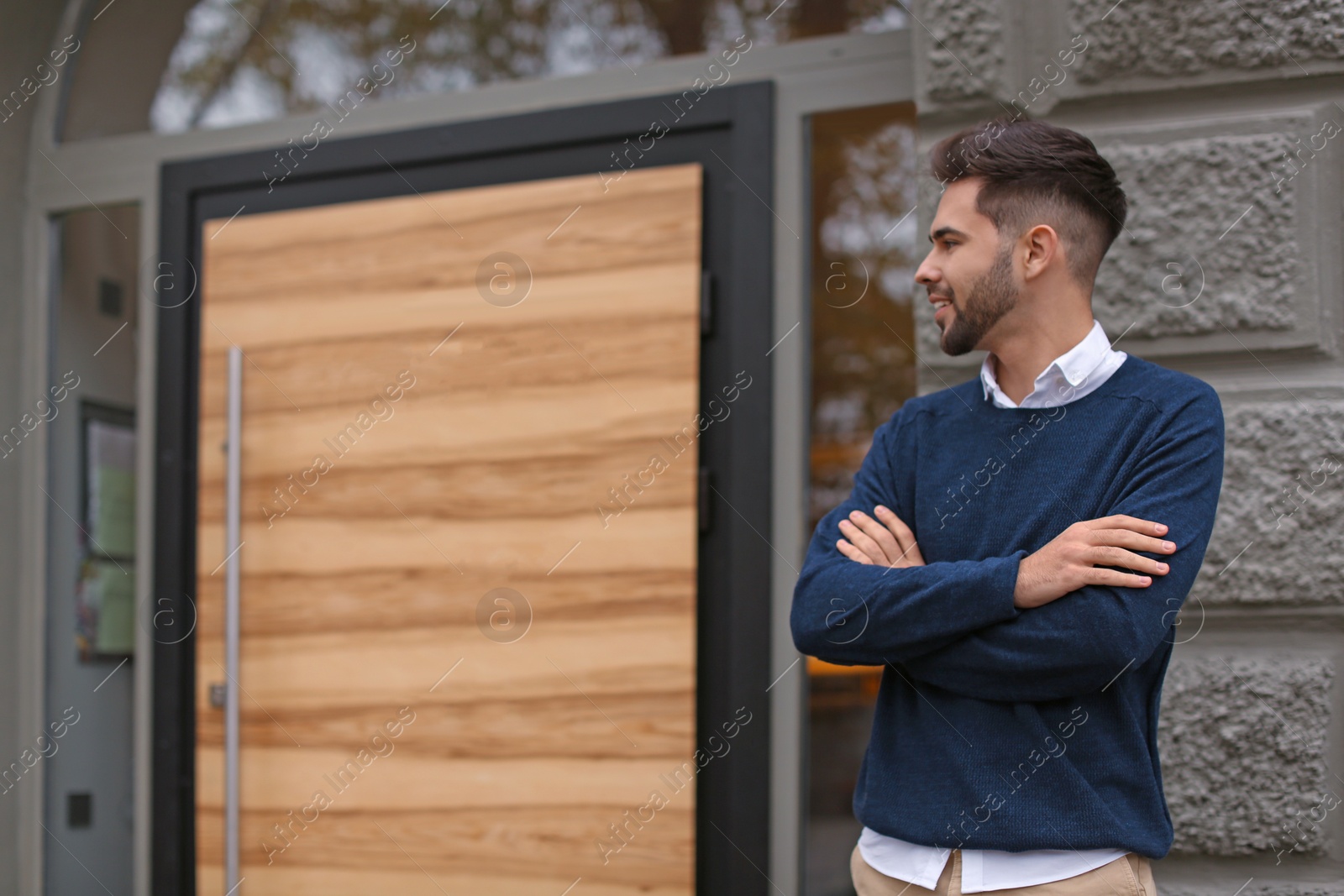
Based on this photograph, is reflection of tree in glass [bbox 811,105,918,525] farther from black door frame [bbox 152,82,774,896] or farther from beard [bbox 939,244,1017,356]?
beard [bbox 939,244,1017,356]

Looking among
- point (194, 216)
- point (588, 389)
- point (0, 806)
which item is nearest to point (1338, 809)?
point (588, 389)

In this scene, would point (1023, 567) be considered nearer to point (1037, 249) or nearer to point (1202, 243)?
point (1037, 249)

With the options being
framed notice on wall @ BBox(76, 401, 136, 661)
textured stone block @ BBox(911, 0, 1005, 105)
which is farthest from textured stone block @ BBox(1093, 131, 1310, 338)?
framed notice on wall @ BBox(76, 401, 136, 661)

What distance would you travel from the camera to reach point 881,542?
5.60ft

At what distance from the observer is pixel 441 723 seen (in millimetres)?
2877

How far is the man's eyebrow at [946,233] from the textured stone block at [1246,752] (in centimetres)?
99

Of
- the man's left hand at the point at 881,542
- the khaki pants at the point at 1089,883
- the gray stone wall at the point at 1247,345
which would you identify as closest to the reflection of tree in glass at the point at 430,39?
the gray stone wall at the point at 1247,345

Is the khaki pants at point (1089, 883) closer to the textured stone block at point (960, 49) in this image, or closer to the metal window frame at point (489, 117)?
the metal window frame at point (489, 117)

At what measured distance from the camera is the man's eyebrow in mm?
1677

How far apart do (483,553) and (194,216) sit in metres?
1.40

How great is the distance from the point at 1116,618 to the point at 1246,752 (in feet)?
2.70

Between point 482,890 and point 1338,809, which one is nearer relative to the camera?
point 1338,809

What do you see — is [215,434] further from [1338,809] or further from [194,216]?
[1338,809]

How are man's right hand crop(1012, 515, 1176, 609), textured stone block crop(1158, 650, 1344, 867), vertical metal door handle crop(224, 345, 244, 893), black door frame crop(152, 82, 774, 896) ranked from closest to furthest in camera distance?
man's right hand crop(1012, 515, 1176, 609)
textured stone block crop(1158, 650, 1344, 867)
black door frame crop(152, 82, 774, 896)
vertical metal door handle crop(224, 345, 244, 893)
